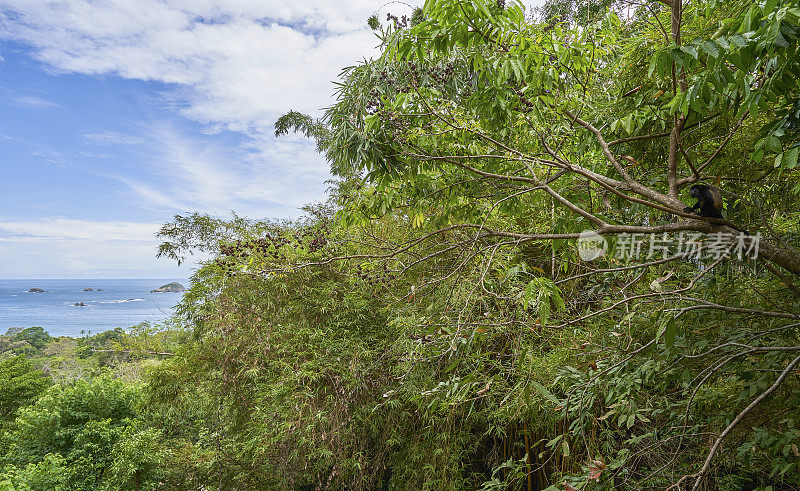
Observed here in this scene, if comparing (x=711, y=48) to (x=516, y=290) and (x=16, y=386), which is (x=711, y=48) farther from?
(x=16, y=386)

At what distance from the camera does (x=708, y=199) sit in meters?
0.94

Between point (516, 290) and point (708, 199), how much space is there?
758 mm

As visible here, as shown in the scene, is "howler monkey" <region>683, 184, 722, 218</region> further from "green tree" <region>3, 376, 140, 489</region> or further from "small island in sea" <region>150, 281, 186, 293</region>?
"green tree" <region>3, 376, 140, 489</region>

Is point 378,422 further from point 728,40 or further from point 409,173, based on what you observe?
point 728,40

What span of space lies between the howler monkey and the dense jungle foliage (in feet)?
0.13

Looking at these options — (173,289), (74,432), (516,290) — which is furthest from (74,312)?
(516,290)

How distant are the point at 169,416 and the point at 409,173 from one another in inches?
169

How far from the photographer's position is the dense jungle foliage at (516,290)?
1.07 m

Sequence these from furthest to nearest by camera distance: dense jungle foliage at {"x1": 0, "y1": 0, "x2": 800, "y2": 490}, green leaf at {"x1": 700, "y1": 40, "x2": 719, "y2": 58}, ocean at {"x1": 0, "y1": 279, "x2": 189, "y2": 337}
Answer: ocean at {"x1": 0, "y1": 279, "x2": 189, "y2": 337} → dense jungle foliage at {"x1": 0, "y1": 0, "x2": 800, "y2": 490} → green leaf at {"x1": 700, "y1": 40, "x2": 719, "y2": 58}

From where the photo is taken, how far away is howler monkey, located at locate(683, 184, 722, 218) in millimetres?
929

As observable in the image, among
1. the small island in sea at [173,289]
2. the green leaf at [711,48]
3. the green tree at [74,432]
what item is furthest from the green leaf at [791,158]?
the green tree at [74,432]

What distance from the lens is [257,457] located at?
3.24 m

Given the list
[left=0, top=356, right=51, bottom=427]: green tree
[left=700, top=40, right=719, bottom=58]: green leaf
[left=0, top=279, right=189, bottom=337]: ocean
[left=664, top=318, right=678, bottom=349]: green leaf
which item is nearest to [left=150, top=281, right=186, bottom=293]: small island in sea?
[left=0, top=279, right=189, bottom=337]: ocean

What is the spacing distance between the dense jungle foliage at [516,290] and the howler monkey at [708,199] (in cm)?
4
